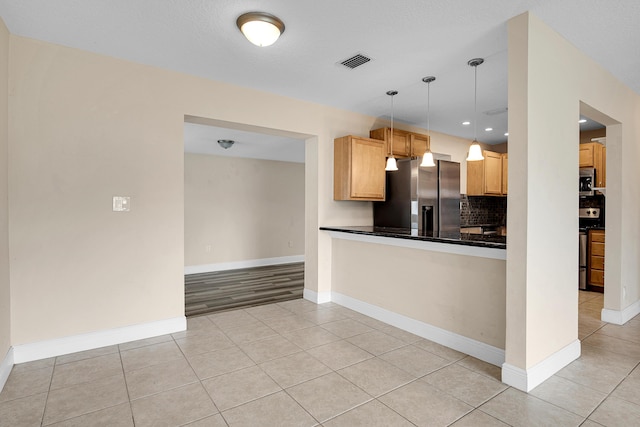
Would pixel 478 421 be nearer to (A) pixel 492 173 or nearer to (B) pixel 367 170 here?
(B) pixel 367 170

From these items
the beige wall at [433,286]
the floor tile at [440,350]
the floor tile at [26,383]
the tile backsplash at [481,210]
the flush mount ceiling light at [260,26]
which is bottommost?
the floor tile at [440,350]

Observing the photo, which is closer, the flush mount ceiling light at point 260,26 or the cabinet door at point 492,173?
the flush mount ceiling light at point 260,26

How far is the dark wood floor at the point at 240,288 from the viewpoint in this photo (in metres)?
4.21

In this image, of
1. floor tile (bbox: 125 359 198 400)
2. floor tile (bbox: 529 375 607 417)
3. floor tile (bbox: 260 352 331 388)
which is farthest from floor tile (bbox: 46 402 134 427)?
floor tile (bbox: 529 375 607 417)

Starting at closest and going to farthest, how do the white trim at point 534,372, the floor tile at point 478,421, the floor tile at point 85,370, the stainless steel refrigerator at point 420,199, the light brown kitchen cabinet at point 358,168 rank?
the floor tile at point 478,421 < the white trim at point 534,372 < the floor tile at point 85,370 < the light brown kitchen cabinet at point 358,168 < the stainless steel refrigerator at point 420,199

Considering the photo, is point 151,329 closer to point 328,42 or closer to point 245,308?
point 245,308

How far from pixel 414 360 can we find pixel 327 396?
2.77ft

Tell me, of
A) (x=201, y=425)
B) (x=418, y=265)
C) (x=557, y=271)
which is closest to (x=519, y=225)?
(x=557, y=271)

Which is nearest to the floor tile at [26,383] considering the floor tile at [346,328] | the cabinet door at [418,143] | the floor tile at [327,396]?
the floor tile at [327,396]

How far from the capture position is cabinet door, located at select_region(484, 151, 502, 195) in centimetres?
574

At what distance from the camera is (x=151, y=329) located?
10.0 ft

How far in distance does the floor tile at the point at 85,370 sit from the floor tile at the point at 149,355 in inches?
2.3

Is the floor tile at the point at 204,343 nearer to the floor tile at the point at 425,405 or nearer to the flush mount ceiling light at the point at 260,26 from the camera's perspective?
the floor tile at the point at 425,405

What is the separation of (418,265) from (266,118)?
85.2 inches
